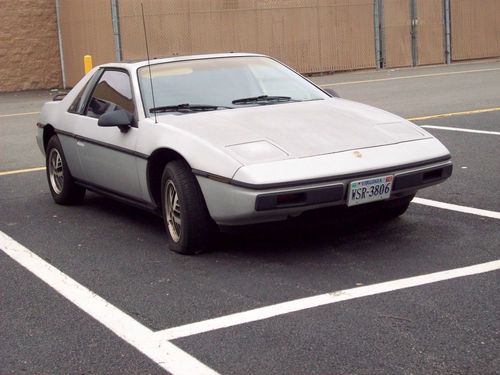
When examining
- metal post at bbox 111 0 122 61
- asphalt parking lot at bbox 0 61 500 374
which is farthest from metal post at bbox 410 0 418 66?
asphalt parking lot at bbox 0 61 500 374

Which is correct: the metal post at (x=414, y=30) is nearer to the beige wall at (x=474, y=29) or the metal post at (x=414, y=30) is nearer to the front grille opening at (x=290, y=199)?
the beige wall at (x=474, y=29)

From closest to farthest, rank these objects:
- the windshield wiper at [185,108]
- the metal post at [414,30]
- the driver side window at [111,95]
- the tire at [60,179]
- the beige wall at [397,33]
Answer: the windshield wiper at [185,108] → the driver side window at [111,95] → the tire at [60,179] → the beige wall at [397,33] → the metal post at [414,30]

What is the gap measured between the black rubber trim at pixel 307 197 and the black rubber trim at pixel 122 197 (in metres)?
1.26

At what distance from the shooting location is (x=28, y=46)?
80.7 ft

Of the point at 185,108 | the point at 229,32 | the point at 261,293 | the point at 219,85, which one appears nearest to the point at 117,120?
the point at 185,108

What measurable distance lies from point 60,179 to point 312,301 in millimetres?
3829

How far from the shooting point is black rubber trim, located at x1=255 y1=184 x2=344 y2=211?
5.66 metres

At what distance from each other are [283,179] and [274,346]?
1.49 meters

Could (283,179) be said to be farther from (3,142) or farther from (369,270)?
(3,142)

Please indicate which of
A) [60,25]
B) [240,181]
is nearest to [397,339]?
[240,181]

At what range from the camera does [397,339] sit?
4.46 metres

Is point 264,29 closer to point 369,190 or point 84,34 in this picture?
point 84,34

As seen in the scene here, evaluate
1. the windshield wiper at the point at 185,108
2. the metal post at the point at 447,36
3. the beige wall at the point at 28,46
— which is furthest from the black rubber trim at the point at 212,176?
the metal post at the point at 447,36

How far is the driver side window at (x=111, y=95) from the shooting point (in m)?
7.16
